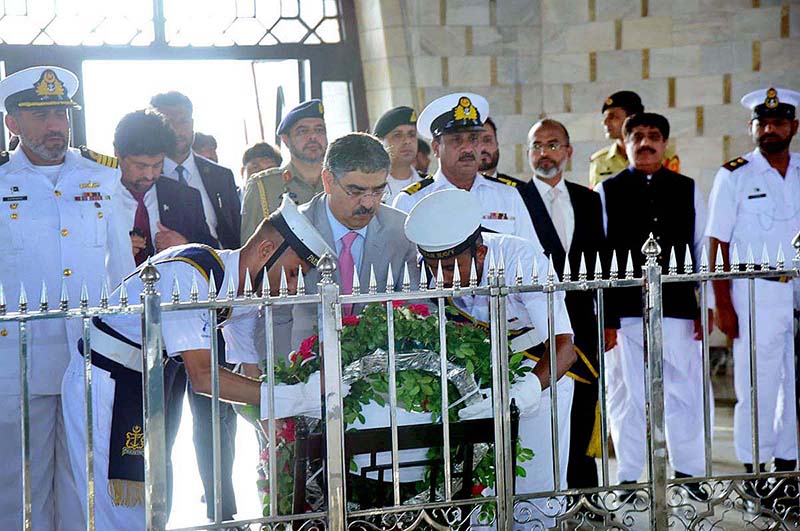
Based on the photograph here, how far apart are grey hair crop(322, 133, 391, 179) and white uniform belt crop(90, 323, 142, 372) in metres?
0.93

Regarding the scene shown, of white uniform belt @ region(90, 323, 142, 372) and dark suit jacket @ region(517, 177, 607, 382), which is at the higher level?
dark suit jacket @ region(517, 177, 607, 382)

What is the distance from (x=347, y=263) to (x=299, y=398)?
699 mm

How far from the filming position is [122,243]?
4.75 m

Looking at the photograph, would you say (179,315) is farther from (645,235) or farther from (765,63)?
(765,63)

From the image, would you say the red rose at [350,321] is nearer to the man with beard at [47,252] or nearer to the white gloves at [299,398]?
the white gloves at [299,398]

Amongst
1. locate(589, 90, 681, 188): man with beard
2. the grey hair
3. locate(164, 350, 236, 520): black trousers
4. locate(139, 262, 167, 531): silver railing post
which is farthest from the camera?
locate(589, 90, 681, 188): man with beard

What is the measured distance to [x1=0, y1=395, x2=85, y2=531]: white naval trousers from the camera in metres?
4.50

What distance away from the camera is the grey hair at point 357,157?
4211 mm

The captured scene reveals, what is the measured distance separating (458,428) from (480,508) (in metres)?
0.28

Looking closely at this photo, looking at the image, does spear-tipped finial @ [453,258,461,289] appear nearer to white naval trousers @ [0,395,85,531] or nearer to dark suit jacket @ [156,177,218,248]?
white naval trousers @ [0,395,85,531]

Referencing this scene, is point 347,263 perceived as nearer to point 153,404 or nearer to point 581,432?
point 153,404

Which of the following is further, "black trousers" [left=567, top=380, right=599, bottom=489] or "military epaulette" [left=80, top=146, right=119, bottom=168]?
"black trousers" [left=567, top=380, right=599, bottom=489]

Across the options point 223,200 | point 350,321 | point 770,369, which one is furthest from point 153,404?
point 770,369

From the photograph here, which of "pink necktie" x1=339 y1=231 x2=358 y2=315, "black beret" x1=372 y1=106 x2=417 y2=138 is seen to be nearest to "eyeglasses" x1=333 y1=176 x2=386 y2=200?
"pink necktie" x1=339 y1=231 x2=358 y2=315
